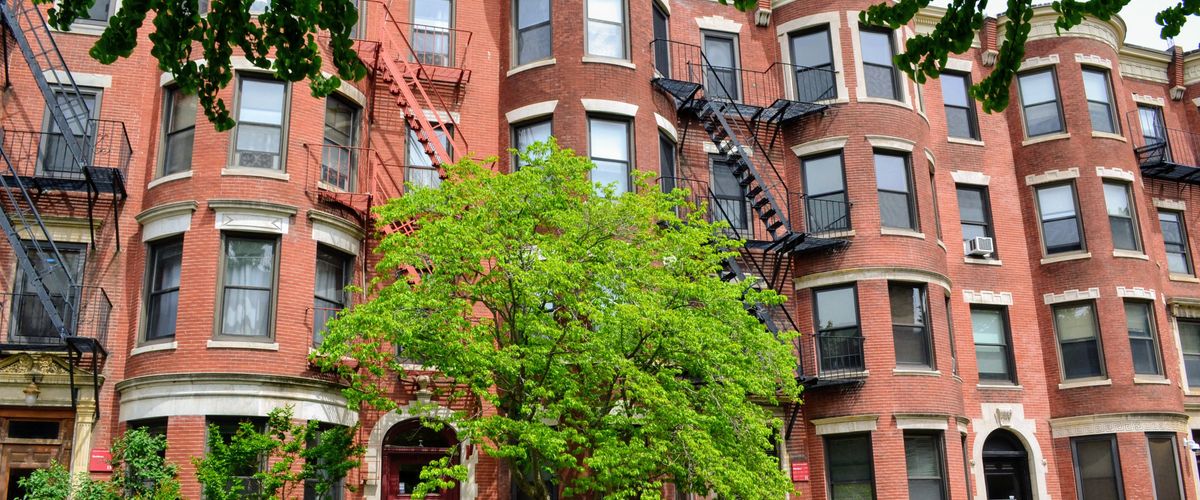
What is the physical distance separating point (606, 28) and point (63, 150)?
11.2m

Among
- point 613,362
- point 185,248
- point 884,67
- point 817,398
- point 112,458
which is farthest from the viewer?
point 884,67

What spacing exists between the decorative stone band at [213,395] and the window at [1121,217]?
19.4 meters

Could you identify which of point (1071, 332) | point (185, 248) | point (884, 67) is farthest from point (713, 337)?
point (1071, 332)

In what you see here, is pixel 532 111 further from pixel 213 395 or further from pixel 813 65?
pixel 213 395

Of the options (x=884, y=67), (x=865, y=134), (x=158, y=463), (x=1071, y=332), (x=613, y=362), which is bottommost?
(x=158, y=463)

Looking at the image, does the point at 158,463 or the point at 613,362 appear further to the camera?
the point at 158,463

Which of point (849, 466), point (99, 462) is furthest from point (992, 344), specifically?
point (99, 462)

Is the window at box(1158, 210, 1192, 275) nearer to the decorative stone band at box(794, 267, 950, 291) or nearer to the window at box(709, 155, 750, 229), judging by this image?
the decorative stone band at box(794, 267, 950, 291)

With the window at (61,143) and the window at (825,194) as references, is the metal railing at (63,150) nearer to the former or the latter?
the window at (61,143)

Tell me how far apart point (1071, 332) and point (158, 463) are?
66.2 feet

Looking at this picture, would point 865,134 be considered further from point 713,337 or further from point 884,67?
point 713,337

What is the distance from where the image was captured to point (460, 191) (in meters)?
17.1

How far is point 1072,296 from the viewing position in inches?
1000

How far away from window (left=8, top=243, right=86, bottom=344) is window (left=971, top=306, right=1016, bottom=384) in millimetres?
19461
